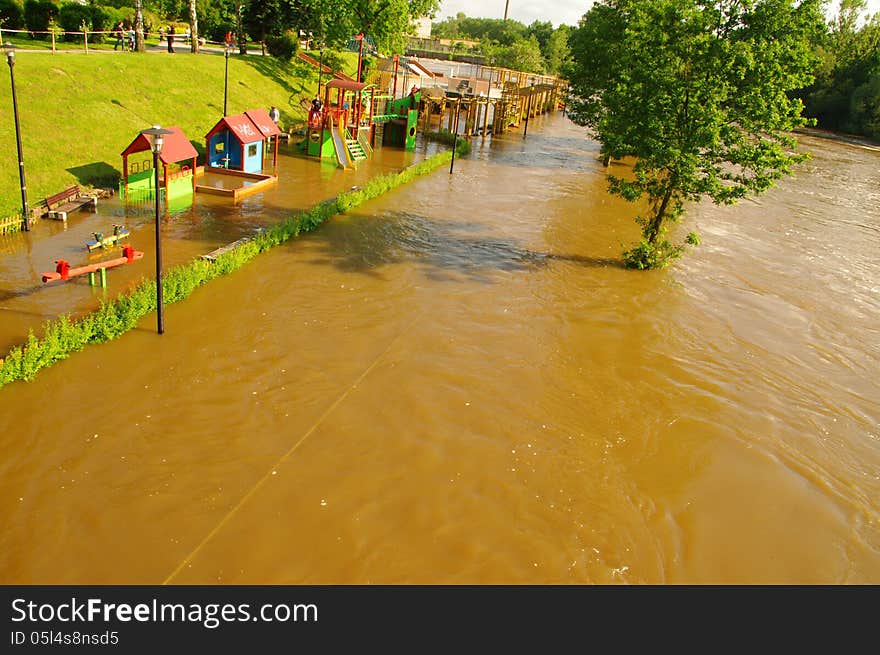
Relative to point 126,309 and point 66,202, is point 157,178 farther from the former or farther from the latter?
point 66,202

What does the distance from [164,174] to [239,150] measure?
5.12 metres

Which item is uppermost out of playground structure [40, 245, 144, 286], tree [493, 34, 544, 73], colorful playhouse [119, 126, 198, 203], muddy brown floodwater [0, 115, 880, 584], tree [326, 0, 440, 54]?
tree [493, 34, 544, 73]

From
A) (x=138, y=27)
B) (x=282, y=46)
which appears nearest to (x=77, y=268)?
(x=138, y=27)

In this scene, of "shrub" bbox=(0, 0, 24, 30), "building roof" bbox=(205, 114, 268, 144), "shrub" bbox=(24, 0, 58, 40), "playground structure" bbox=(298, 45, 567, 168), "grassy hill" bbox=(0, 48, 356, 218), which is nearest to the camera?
"grassy hill" bbox=(0, 48, 356, 218)

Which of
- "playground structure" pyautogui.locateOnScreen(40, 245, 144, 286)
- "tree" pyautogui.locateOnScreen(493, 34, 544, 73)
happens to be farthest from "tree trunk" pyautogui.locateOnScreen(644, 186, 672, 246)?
"tree" pyautogui.locateOnScreen(493, 34, 544, 73)

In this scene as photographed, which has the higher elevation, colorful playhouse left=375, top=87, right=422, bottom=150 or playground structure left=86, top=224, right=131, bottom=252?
colorful playhouse left=375, top=87, right=422, bottom=150

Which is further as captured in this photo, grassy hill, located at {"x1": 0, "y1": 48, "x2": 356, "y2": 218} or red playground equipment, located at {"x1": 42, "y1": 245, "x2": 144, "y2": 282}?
grassy hill, located at {"x1": 0, "y1": 48, "x2": 356, "y2": 218}

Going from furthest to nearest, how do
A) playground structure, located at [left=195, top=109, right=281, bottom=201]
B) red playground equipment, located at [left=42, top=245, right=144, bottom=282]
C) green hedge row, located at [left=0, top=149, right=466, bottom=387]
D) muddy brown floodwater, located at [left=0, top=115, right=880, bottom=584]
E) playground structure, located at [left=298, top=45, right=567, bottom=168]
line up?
playground structure, located at [left=298, top=45, right=567, bottom=168]
playground structure, located at [left=195, top=109, right=281, bottom=201]
red playground equipment, located at [left=42, top=245, right=144, bottom=282]
green hedge row, located at [left=0, top=149, right=466, bottom=387]
muddy brown floodwater, located at [left=0, top=115, right=880, bottom=584]

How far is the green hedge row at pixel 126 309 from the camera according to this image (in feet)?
31.4

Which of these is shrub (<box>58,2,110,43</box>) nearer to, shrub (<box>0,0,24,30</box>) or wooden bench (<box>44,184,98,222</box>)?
shrub (<box>0,0,24,30</box>)

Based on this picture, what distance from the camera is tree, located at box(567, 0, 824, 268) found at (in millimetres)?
14688

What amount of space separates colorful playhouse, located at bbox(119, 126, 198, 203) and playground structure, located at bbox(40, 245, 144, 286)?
427cm

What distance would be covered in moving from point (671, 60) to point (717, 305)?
6338 mm

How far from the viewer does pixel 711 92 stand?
14.9 meters
